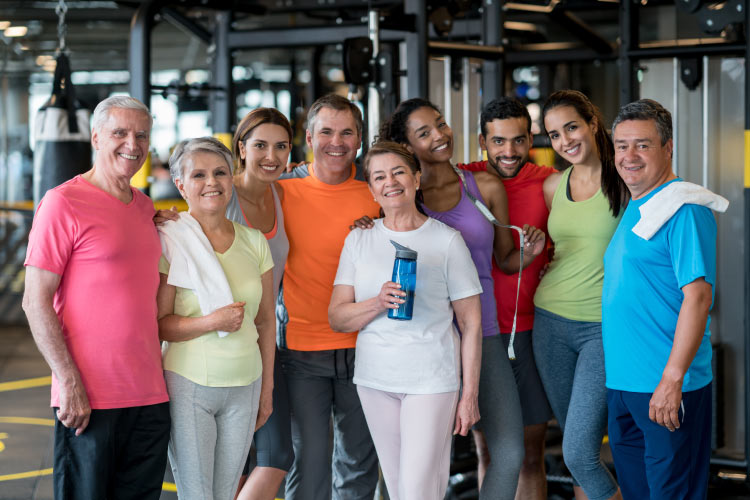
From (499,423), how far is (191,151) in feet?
4.35

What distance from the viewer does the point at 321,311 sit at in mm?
2871

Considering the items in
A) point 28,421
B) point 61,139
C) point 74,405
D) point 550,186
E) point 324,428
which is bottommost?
point 28,421

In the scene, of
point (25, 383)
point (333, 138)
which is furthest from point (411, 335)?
point (25, 383)

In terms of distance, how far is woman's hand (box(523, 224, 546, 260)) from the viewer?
283 centimetres

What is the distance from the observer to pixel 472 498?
3.83 metres

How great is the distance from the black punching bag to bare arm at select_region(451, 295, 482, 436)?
2492 millimetres

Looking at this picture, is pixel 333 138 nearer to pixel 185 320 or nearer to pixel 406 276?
pixel 406 276

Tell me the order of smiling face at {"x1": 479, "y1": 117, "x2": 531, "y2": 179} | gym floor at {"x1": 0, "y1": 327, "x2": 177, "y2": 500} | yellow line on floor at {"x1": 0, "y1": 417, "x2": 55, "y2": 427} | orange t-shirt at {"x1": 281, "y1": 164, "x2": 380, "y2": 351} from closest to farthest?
orange t-shirt at {"x1": 281, "y1": 164, "x2": 380, "y2": 351} < smiling face at {"x1": 479, "y1": 117, "x2": 531, "y2": 179} < gym floor at {"x1": 0, "y1": 327, "x2": 177, "y2": 500} < yellow line on floor at {"x1": 0, "y1": 417, "x2": 55, "y2": 427}

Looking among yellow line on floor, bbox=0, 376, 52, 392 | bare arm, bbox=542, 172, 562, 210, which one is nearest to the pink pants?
bare arm, bbox=542, 172, 562, 210

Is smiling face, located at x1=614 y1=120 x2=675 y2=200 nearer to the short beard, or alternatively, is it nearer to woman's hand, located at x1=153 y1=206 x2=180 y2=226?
the short beard

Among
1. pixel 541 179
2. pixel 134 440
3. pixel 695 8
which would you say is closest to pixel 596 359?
pixel 541 179

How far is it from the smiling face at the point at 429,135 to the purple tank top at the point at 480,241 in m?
0.19

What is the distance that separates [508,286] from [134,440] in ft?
4.60

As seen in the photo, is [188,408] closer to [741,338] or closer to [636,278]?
[636,278]
